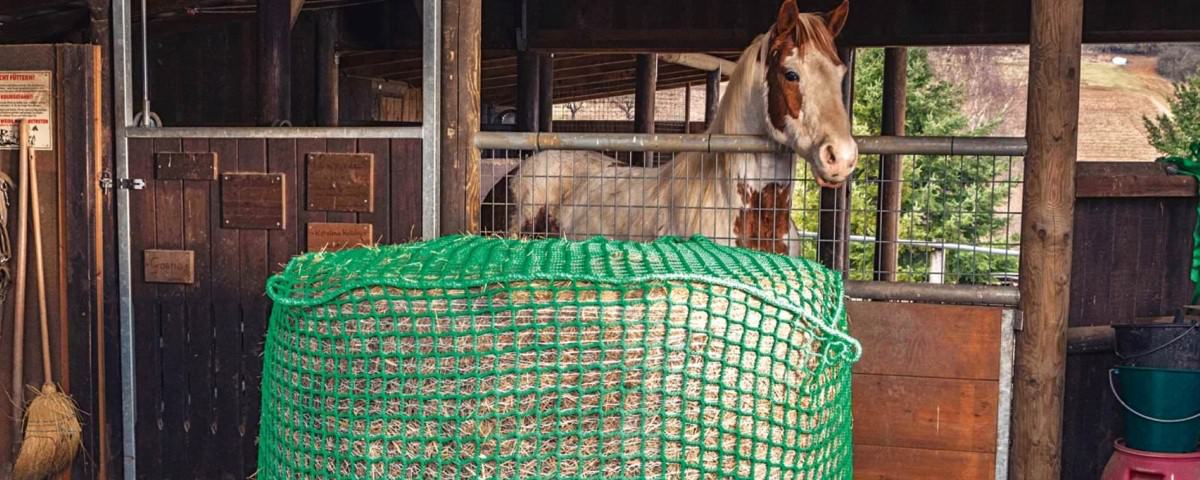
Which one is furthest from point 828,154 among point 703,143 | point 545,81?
point 545,81

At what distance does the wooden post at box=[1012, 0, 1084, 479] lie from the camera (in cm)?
355

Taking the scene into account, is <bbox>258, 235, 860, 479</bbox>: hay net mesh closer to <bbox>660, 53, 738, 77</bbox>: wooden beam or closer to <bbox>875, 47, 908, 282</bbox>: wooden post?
<bbox>875, 47, 908, 282</bbox>: wooden post

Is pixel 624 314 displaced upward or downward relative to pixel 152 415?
upward

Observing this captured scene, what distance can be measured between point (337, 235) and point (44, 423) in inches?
47.6

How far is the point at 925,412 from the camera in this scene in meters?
3.73

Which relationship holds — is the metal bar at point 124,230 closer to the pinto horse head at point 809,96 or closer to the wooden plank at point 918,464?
the pinto horse head at point 809,96

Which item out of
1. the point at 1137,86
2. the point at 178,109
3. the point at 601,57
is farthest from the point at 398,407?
the point at 1137,86

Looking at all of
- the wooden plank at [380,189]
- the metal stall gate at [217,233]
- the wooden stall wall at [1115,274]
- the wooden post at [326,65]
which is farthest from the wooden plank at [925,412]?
the wooden post at [326,65]

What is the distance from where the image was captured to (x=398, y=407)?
7.73ft

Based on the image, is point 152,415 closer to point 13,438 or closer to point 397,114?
point 13,438

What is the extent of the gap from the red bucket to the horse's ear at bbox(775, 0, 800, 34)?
1.74 metres

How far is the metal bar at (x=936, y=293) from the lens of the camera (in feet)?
12.0

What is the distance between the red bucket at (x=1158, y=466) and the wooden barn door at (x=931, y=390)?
40 cm

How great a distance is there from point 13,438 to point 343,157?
160 cm
